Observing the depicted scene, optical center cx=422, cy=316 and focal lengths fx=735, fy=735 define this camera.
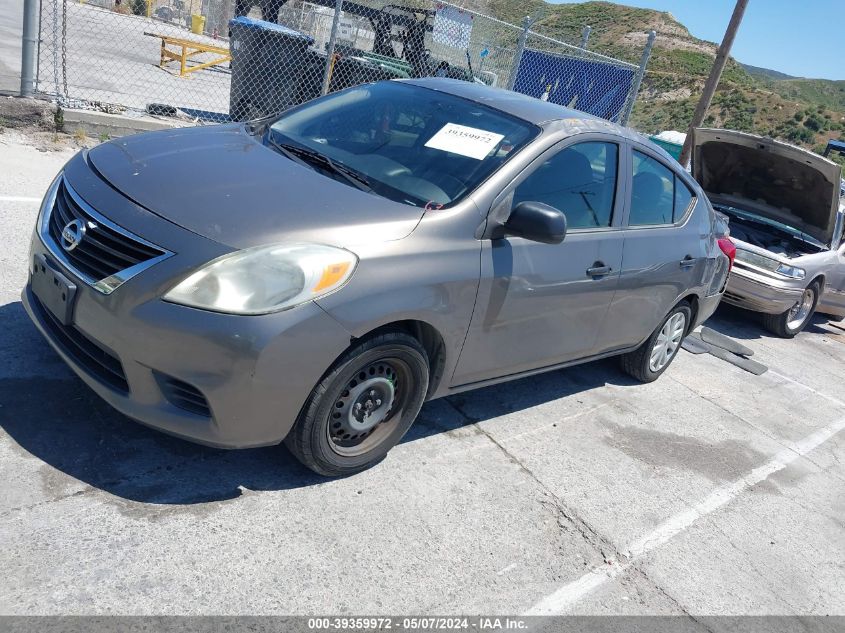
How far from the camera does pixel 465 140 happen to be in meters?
3.79

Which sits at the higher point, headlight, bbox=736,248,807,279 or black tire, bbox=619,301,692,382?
headlight, bbox=736,248,807,279

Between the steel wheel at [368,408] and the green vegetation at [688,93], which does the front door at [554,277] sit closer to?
the steel wheel at [368,408]

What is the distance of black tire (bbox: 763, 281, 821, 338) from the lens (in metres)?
8.30

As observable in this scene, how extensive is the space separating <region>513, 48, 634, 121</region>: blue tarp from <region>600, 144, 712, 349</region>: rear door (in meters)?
7.56

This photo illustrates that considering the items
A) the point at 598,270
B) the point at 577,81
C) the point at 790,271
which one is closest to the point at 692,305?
the point at 598,270

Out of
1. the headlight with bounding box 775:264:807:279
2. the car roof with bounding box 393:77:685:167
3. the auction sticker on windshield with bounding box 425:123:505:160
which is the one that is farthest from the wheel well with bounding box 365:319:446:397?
the headlight with bounding box 775:264:807:279

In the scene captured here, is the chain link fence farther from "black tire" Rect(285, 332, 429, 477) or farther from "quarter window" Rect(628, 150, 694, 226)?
"black tire" Rect(285, 332, 429, 477)

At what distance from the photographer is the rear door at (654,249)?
450 centimetres

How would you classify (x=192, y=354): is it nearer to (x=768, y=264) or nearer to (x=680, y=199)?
(x=680, y=199)

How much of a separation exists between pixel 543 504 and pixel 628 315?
1.54 meters

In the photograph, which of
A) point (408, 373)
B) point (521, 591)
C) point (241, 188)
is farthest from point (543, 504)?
point (241, 188)

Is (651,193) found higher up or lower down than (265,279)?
higher up

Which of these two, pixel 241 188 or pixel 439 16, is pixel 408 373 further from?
pixel 439 16

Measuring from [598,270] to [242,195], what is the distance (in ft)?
6.75
